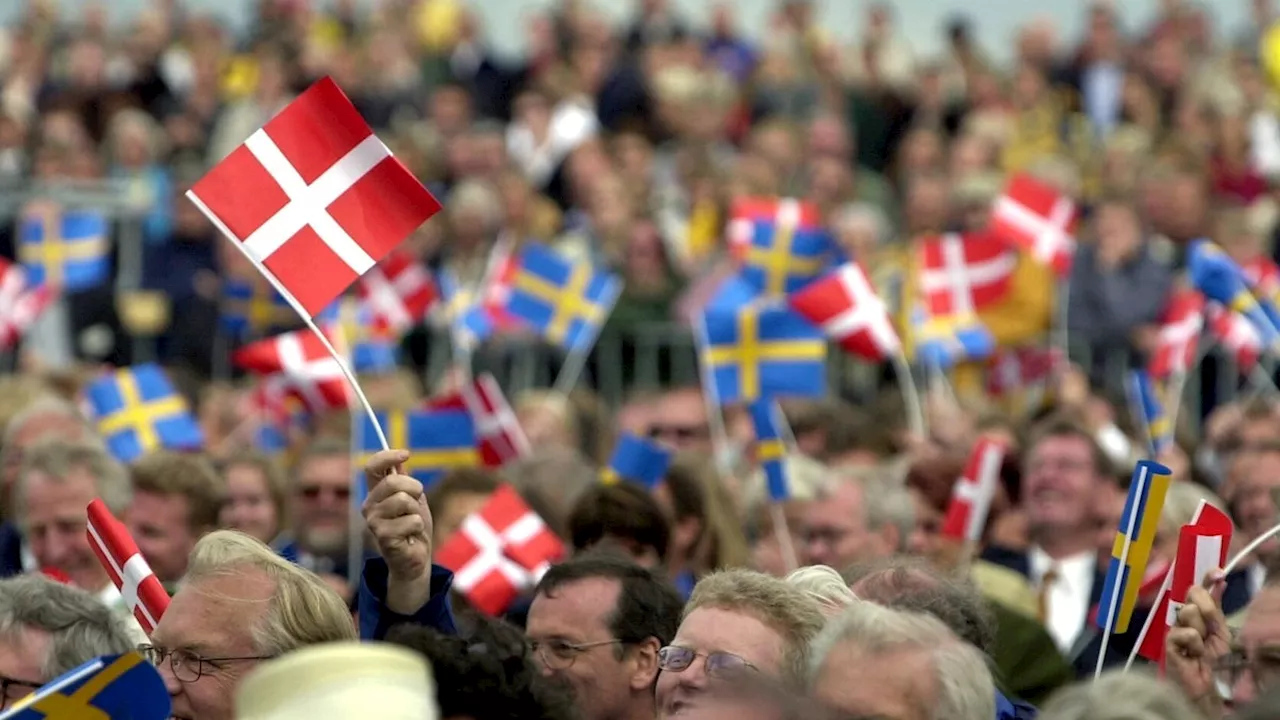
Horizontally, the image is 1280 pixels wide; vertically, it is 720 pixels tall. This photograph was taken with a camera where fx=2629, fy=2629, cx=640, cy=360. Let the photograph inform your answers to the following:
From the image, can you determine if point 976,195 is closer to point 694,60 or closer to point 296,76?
point 694,60

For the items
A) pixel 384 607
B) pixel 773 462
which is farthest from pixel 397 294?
pixel 384 607

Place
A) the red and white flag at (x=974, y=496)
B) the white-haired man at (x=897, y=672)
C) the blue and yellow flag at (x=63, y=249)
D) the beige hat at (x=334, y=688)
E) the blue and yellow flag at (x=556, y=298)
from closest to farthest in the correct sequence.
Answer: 1. the beige hat at (x=334, y=688)
2. the white-haired man at (x=897, y=672)
3. the red and white flag at (x=974, y=496)
4. the blue and yellow flag at (x=556, y=298)
5. the blue and yellow flag at (x=63, y=249)

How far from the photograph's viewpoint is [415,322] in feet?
50.8

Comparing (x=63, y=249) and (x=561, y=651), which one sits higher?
(x=561, y=651)

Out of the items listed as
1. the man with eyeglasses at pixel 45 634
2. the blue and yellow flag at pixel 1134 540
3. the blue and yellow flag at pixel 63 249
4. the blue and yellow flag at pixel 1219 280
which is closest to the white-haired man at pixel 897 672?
the blue and yellow flag at pixel 1134 540

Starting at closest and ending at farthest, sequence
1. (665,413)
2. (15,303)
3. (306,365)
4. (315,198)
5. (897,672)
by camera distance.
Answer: (897,672) → (315,198) → (665,413) → (306,365) → (15,303)

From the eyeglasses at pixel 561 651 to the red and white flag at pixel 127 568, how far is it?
88 cm

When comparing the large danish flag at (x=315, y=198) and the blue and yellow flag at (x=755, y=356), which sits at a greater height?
the large danish flag at (x=315, y=198)

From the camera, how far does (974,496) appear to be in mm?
9312

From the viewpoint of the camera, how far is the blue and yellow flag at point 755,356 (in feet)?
40.6

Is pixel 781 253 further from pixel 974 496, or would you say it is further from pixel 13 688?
pixel 13 688

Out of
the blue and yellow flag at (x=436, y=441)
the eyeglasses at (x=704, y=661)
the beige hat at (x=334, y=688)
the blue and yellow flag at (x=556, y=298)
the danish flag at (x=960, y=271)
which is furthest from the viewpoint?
the blue and yellow flag at (x=556, y=298)

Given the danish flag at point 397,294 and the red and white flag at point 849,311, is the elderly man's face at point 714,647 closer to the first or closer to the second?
the red and white flag at point 849,311

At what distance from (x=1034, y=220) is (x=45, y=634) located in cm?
997
